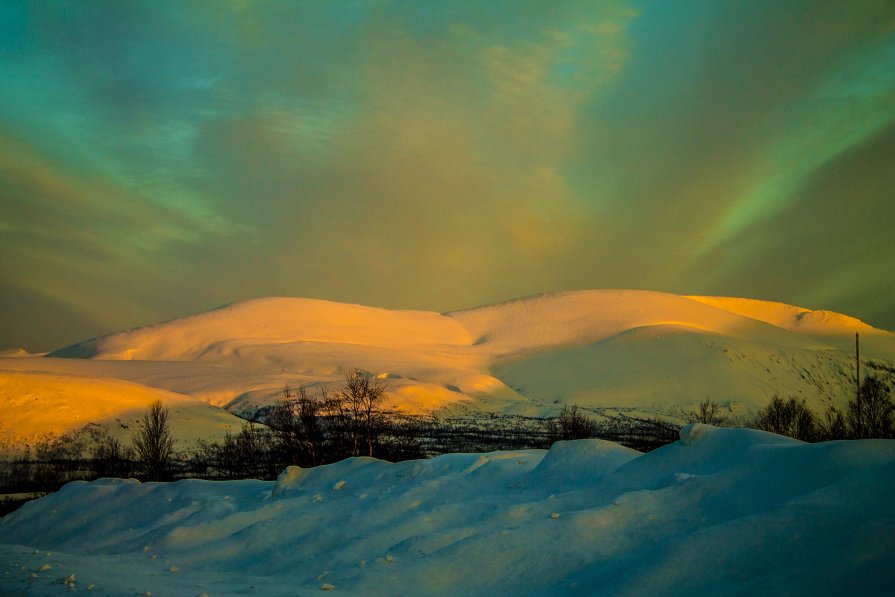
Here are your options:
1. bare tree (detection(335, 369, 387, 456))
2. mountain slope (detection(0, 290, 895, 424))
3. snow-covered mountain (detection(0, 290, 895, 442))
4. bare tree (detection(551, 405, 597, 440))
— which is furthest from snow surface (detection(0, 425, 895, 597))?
mountain slope (detection(0, 290, 895, 424))

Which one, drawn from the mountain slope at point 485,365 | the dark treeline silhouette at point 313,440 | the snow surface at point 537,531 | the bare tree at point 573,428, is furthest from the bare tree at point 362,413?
the bare tree at point 573,428

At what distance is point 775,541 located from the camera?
35.4 feet

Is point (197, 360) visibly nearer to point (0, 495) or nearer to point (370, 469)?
point (0, 495)

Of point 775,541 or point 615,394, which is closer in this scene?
point 775,541

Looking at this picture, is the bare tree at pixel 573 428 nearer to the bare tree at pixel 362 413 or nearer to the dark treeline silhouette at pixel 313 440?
the dark treeline silhouette at pixel 313 440

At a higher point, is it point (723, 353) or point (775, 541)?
point (723, 353)

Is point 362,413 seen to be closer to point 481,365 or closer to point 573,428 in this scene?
point 573,428

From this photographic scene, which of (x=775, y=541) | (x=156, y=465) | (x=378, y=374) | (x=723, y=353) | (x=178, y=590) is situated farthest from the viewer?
(x=723, y=353)

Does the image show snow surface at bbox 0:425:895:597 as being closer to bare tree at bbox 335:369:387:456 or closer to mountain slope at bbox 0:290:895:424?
bare tree at bbox 335:369:387:456

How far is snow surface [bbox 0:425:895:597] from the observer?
10.7m

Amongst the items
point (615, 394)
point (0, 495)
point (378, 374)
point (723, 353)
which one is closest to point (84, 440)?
point (0, 495)

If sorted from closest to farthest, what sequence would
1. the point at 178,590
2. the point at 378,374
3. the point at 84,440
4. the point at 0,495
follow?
the point at 178,590 < the point at 0,495 < the point at 84,440 < the point at 378,374

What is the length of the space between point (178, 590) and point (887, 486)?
462 inches

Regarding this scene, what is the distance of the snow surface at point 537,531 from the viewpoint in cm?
1068
